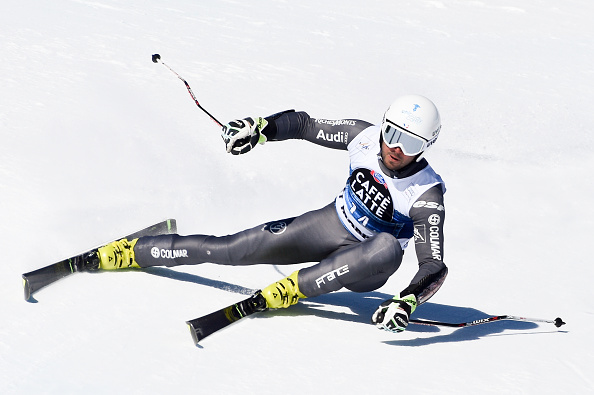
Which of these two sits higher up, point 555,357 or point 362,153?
point 362,153

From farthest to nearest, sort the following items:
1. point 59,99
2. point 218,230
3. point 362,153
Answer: point 59,99
point 218,230
point 362,153

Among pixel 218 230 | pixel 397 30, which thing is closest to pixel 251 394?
pixel 218 230

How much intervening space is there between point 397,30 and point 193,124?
511cm

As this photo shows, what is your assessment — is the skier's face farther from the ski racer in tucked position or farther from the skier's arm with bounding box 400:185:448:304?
the skier's arm with bounding box 400:185:448:304

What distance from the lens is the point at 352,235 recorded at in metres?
4.55

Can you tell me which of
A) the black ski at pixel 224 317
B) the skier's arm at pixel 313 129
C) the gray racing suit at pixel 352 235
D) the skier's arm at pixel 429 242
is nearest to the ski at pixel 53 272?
the gray racing suit at pixel 352 235

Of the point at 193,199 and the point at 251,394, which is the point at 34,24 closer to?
the point at 193,199

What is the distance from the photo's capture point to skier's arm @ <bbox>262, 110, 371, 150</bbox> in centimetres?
471

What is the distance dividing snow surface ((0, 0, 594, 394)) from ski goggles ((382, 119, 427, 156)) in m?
0.97

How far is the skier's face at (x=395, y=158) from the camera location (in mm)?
4285

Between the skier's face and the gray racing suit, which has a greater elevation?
the skier's face

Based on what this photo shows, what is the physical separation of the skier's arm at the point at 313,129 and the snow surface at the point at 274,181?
0.93 meters

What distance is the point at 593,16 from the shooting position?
13805mm

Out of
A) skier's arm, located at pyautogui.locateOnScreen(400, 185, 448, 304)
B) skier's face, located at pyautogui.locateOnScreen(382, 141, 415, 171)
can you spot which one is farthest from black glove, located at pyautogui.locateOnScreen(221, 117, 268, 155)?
skier's arm, located at pyautogui.locateOnScreen(400, 185, 448, 304)
